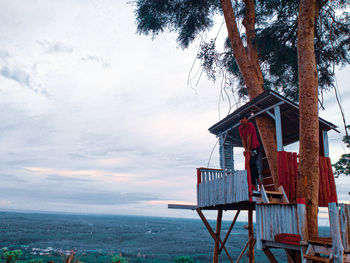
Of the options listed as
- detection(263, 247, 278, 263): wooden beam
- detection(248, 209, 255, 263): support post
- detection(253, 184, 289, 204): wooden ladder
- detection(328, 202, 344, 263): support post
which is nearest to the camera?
detection(328, 202, 344, 263): support post

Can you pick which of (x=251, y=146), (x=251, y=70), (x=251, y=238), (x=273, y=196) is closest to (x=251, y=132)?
(x=251, y=146)

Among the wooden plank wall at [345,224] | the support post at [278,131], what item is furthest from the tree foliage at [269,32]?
the wooden plank wall at [345,224]

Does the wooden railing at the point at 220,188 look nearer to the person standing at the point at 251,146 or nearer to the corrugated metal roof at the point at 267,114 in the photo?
the person standing at the point at 251,146

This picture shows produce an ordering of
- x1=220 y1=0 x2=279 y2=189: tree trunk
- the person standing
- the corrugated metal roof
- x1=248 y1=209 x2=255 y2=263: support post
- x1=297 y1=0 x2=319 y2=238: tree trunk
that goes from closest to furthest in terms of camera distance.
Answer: x1=297 y1=0 x2=319 y2=238: tree trunk < the person standing < the corrugated metal roof < x1=220 y1=0 x2=279 y2=189: tree trunk < x1=248 y1=209 x2=255 y2=263: support post

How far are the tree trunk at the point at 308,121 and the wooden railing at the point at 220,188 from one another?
5.08 feet

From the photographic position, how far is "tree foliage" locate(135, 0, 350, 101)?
1270cm

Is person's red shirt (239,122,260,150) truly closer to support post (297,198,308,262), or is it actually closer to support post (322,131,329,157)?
support post (297,198,308,262)

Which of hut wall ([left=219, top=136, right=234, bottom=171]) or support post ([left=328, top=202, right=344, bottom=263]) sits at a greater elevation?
hut wall ([left=219, top=136, right=234, bottom=171])

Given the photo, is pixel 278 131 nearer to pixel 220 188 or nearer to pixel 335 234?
pixel 220 188

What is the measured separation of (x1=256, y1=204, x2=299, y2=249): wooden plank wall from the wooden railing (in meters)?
0.87

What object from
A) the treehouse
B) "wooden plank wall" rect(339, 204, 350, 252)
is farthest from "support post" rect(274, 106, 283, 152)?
"wooden plank wall" rect(339, 204, 350, 252)

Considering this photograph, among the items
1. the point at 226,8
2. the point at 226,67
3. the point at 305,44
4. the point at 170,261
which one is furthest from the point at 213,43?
the point at 170,261

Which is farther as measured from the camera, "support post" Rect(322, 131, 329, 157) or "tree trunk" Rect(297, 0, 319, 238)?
"support post" Rect(322, 131, 329, 157)

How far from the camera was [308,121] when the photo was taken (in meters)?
8.27
